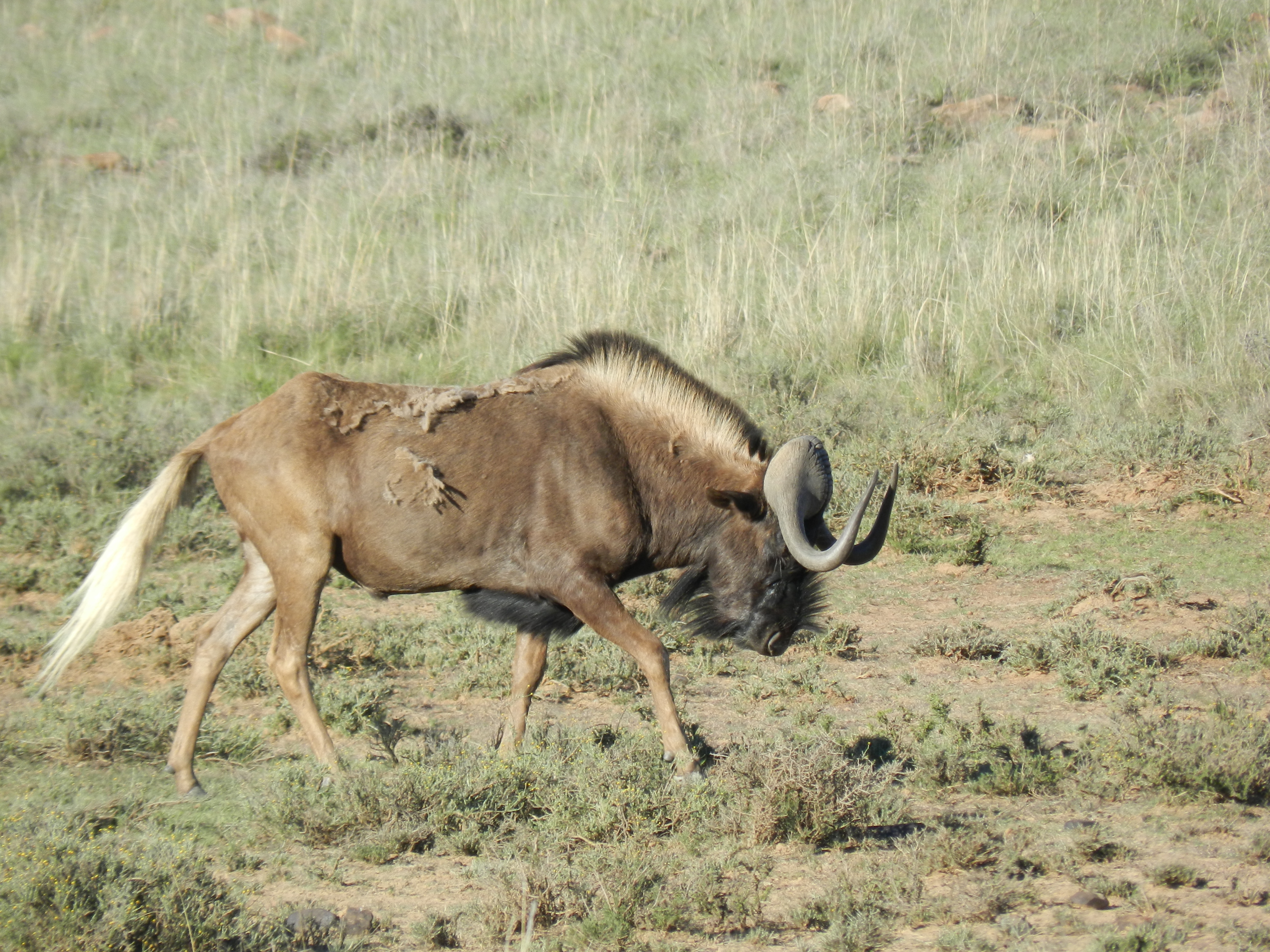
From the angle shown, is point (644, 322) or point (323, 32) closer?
point (644, 322)

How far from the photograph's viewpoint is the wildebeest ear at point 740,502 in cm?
504

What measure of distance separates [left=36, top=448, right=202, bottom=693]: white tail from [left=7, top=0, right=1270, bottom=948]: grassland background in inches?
14.3

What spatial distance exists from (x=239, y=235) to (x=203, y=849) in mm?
9502

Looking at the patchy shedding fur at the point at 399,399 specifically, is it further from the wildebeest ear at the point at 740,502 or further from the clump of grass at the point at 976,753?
the clump of grass at the point at 976,753

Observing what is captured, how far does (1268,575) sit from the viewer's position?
686 cm

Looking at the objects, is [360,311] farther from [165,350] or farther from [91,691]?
[91,691]

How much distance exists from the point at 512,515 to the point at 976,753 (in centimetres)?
209

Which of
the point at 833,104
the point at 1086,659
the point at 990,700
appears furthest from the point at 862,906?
the point at 833,104

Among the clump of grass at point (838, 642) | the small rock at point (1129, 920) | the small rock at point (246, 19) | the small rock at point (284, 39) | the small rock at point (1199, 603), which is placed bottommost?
the small rock at point (1129, 920)

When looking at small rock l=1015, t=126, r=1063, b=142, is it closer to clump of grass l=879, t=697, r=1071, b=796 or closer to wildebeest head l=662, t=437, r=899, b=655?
wildebeest head l=662, t=437, r=899, b=655

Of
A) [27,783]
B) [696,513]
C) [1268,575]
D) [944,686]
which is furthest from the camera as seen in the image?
[1268,575]

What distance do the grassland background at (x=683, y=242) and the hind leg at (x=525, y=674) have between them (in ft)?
2.19

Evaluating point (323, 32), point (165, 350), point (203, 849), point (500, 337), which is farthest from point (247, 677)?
point (323, 32)

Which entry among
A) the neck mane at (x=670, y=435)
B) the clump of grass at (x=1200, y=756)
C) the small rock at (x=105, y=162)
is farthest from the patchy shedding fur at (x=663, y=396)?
the small rock at (x=105, y=162)
